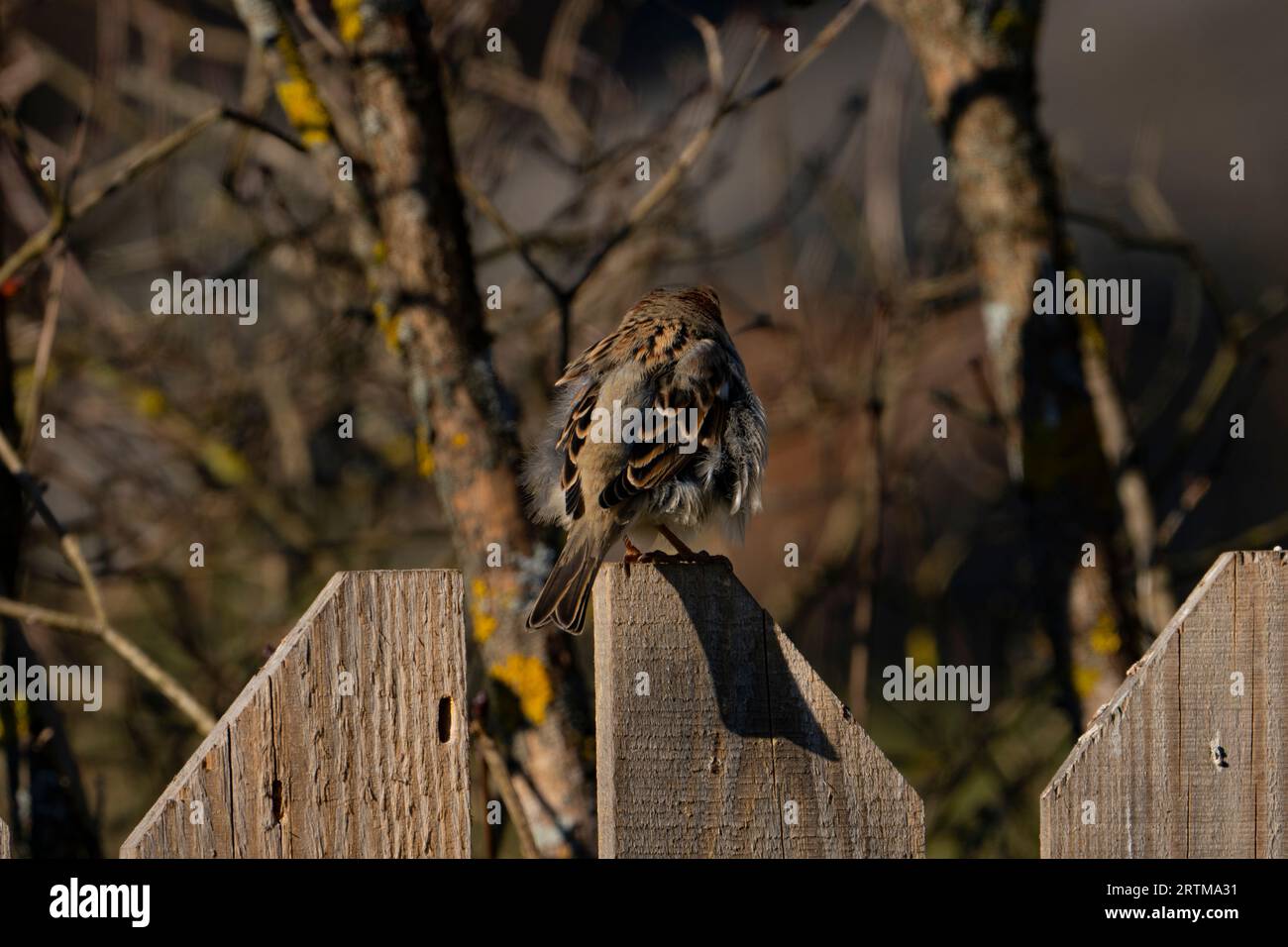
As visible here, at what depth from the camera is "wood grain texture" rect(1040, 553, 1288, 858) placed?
220 centimetres

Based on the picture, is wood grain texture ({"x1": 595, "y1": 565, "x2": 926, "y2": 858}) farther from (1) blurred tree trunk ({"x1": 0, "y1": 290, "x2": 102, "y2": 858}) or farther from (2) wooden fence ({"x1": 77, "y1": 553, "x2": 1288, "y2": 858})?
(1) blurred tree trunk ({"x1": 0, "y1": 290, "x2": 102, "y2": 858})

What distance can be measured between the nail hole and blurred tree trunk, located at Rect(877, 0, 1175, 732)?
98.1 inches

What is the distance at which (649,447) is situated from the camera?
125 inches

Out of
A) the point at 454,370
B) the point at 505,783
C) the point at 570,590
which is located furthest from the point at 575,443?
the point at 505,783

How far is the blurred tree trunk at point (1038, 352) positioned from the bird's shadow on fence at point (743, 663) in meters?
2.23

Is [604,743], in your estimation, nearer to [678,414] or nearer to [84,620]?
[678,414]

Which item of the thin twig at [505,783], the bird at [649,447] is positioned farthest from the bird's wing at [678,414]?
the thin twig at [505,783]

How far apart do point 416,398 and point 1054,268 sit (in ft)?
6.76

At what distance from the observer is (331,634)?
7.07 feet

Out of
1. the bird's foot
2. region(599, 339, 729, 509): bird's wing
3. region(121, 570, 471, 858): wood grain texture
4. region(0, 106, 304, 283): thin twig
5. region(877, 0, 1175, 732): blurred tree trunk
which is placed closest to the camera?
region(121, 570, 471, 858): wood grain texture

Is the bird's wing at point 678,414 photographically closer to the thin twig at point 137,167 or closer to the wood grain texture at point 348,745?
the wood grain texture at point 348,745

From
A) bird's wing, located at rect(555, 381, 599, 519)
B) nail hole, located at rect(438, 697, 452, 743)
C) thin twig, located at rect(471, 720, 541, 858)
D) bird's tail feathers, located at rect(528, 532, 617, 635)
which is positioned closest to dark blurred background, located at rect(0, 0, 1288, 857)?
bird's wing, located at rect(555, 381, 599, 519)

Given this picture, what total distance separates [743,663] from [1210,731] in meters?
0.78

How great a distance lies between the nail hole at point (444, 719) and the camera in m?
2.19
